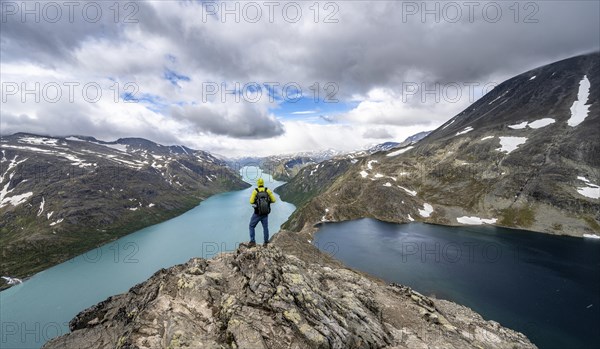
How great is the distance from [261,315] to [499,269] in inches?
3570

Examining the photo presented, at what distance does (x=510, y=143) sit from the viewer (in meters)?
188

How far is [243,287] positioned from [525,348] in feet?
115

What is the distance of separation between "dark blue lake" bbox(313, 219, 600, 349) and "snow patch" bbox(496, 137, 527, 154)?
2987 inches

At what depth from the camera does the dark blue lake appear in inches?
2254

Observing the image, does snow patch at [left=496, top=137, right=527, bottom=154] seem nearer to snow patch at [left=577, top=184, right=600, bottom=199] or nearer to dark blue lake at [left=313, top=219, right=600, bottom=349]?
snow patch at [left=577, top=184, right=600, bottom=199]

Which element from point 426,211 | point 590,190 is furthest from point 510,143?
point 426,211

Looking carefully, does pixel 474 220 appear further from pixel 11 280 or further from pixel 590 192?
pixel 11 280

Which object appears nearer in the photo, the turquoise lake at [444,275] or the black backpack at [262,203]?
the black backpack at [262,203]

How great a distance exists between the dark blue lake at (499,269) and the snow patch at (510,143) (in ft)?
249

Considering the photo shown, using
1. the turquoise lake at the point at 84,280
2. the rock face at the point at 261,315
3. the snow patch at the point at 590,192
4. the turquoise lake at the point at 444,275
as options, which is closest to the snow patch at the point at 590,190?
the snow patch at the point at 590,192

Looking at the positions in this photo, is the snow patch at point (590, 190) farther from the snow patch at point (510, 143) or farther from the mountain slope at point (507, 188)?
the snow patch at point (510, 143)

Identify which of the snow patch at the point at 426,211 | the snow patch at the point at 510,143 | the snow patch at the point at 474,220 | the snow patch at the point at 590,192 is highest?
the snow patch at the point at 510,143

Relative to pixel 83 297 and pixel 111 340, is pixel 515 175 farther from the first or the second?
pixel 83 297

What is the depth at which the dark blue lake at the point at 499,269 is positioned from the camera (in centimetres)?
5725
